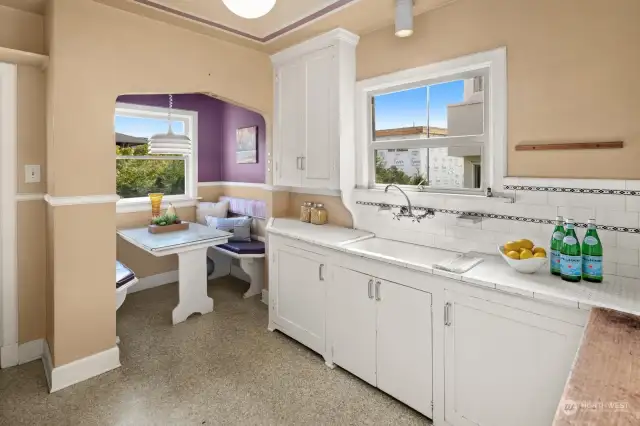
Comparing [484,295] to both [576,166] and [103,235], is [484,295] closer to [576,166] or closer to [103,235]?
[576,166]

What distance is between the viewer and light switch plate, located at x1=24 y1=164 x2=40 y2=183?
262cm

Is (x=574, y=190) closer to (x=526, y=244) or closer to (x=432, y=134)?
(x=526, y=244)

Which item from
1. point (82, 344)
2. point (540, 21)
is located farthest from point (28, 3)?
point (540, 21)

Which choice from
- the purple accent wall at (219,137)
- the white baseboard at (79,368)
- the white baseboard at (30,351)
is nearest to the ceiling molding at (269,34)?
the purple accent wall at (219,137)

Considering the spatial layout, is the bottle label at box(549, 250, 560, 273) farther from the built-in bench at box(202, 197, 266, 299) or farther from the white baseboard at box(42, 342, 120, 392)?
the white baseboard at box(42, 342, 120, 392)

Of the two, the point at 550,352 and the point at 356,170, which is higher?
the point at 356,170

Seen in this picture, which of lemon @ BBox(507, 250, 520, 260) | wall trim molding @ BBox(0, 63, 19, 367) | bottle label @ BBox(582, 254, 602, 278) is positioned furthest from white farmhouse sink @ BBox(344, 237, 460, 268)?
wall trim molding @ BBox(0, 63, 19, 367)

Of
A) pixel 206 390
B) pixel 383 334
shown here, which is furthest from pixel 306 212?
pixel 206 390

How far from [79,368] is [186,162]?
3007 mm

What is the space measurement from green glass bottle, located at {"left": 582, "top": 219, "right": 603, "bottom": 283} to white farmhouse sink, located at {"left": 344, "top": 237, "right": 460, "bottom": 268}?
67 centimetres

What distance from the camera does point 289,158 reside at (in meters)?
3.26

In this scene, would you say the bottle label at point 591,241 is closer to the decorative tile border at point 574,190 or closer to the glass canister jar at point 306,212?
the decorative tile border at point 574,190

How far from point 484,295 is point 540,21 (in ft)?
5.04

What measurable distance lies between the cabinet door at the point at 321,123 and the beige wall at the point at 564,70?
89 cm
